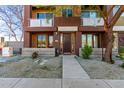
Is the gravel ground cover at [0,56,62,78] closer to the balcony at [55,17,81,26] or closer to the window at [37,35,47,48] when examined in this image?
the balcony at [55,17,81,26]

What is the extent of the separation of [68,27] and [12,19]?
61.7 feet

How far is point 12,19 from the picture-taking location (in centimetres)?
3809

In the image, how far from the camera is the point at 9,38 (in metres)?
38.9

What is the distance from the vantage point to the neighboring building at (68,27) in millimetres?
22531

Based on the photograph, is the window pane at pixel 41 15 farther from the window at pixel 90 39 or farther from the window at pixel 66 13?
A: the window at pixel 90 39

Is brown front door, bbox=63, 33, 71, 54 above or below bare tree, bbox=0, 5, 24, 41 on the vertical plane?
below

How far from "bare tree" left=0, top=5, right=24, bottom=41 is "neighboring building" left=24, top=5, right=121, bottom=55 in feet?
41.8

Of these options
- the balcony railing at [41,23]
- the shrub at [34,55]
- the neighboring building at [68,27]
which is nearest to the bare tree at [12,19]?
the neighboring building at [68,27]

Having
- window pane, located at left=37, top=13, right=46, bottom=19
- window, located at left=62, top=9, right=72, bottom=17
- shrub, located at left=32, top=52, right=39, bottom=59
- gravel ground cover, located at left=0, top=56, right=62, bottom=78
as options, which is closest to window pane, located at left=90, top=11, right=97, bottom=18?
window, located at left=62, top=9, right=72, bottom=17

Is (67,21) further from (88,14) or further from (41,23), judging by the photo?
(88,14)

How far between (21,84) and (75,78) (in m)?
2.50

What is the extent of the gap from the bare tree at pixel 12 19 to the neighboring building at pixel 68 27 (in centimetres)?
1275

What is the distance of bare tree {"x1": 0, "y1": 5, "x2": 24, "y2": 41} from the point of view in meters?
36.8
